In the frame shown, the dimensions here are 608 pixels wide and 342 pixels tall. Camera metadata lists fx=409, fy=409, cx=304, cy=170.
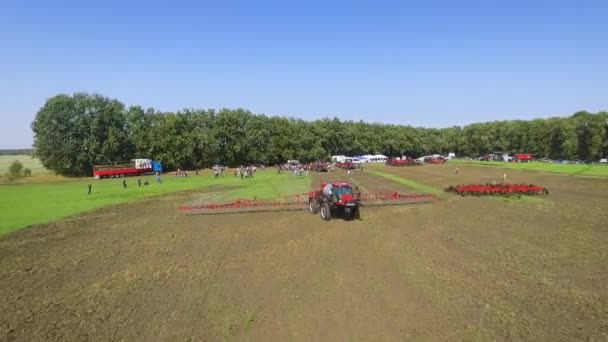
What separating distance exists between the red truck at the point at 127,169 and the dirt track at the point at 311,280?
52.3 meters

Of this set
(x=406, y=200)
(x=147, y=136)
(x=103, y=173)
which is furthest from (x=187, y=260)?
(x=147, y=136)

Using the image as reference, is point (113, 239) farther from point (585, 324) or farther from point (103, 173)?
point (103, 173)

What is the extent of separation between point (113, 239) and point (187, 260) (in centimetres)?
758

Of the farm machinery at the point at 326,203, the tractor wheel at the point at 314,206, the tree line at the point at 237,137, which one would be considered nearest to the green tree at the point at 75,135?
the tree line at the point at 237,137

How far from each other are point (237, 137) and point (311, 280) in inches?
3754

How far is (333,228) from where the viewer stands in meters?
25.5

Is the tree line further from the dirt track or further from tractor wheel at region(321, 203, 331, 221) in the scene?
tractor wheel at region(321, 203, 331, 221)

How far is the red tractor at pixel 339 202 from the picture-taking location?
87.9ft

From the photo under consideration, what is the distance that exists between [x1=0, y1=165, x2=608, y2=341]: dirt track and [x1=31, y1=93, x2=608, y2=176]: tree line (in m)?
67.0

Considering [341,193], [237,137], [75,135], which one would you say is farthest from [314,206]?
[237,137]

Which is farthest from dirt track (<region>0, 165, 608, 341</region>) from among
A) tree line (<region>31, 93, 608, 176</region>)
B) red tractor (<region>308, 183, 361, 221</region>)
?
tree line (<region>31, 93, 608, 176</region>)

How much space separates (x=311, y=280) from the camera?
52.6 feet

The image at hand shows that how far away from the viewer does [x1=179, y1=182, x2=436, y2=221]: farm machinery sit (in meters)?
27.5

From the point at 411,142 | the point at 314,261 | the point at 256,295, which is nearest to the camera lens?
the point at 256,295
